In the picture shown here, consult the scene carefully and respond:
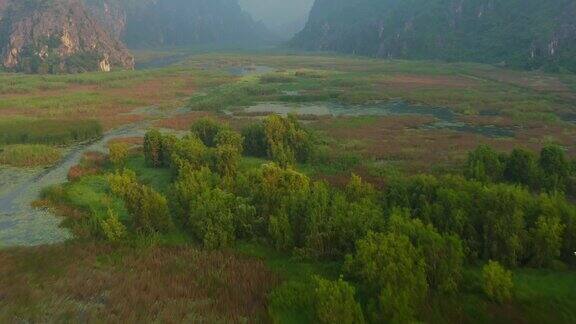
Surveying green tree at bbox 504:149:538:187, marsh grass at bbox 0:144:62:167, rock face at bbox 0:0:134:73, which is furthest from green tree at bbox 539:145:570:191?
rock face at bbox 0:0:134:73

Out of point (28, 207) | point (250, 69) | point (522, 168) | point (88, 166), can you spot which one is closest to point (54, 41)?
point (250, 69)

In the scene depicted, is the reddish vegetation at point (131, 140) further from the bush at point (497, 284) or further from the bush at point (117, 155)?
the bush at point (497, 284)

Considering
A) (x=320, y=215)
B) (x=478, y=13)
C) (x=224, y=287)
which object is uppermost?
(x=478, y=13)

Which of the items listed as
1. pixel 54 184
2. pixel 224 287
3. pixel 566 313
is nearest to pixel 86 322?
pixel 224 287

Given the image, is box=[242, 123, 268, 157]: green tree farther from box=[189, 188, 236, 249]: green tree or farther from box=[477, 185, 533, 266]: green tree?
box=[477, 185, 533, 266]: green tree

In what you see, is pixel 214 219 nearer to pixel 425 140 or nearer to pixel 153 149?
pixel 153 149

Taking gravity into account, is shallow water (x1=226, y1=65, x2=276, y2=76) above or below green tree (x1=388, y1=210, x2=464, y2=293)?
above

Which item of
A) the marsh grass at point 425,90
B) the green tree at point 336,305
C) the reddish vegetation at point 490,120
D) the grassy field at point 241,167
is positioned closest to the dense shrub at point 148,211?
the grassy field at point 241,167

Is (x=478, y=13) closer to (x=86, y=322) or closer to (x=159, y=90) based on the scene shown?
(x=159, y=90)
